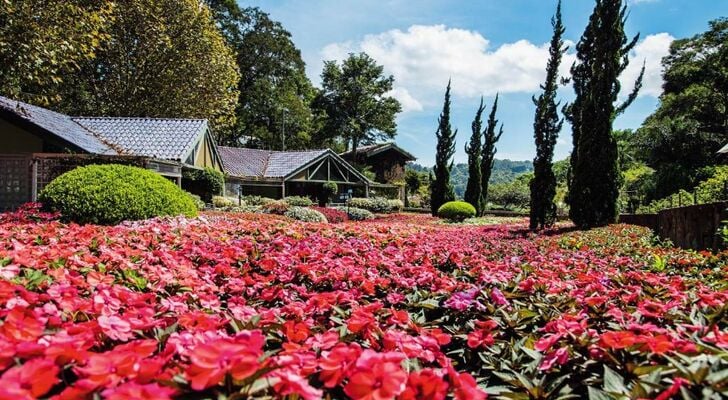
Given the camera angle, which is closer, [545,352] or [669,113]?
[545,352]

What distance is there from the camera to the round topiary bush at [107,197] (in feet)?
28.8

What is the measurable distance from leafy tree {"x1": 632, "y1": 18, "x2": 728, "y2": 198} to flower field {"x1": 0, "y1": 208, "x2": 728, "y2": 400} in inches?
1263

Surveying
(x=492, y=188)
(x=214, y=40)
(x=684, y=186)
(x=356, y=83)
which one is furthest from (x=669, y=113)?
(x=214, y=40)

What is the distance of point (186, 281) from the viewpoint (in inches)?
101

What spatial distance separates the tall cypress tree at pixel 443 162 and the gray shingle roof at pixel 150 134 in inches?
547

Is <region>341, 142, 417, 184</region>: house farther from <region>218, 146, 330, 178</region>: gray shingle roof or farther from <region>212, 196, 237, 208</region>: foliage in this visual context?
<region>212, 196, 237, 208</region>: foliage

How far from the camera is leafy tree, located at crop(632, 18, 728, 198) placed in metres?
30.6

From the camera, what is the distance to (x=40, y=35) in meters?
13.4

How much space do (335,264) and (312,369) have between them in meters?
2.04

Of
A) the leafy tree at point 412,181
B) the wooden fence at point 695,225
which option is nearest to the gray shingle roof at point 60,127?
the wooden fence at point 695,225

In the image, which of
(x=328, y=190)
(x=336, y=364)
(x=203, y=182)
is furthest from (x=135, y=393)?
(x=328, y=190)

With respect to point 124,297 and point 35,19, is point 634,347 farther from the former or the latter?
point 35,19

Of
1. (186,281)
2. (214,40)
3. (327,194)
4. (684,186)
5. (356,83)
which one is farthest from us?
(356,83)

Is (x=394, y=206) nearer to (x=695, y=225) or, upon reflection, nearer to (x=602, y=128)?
(x=602, y=128)
